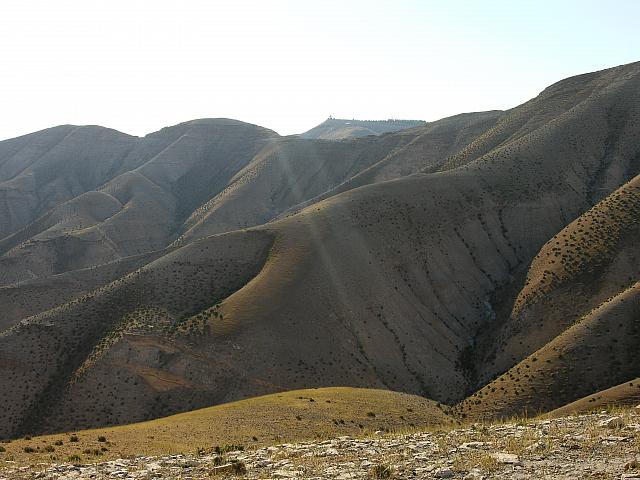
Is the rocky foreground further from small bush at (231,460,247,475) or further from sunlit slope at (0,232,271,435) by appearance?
sunlit slope at (0,232,271,435)

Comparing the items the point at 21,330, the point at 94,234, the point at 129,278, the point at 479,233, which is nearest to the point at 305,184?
the point at 94,234

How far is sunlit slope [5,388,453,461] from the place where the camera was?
2169 centimetres

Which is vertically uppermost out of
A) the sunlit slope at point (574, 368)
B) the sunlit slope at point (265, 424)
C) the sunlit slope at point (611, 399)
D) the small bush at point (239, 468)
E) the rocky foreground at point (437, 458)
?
the small bush at point (239, 468)

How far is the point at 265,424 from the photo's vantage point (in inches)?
1133

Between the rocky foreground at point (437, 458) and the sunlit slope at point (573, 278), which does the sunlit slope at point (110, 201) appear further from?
the rocky foreground at point (437, 458)

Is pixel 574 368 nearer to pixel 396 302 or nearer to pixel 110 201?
pixel 396 302

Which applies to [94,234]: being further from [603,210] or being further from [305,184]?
[603,210]

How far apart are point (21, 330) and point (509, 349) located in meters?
45.8

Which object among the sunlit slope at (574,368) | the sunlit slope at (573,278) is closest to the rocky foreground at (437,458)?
the sunlit slope at (574,368)

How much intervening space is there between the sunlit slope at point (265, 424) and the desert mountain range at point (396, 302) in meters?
7.25

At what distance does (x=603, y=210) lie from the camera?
200 feet

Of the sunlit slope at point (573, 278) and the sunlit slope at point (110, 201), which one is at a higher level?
the sunlit slope at point (110, 201)

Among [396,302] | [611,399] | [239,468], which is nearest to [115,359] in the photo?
[396,302]

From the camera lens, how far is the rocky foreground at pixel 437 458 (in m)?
12.9
